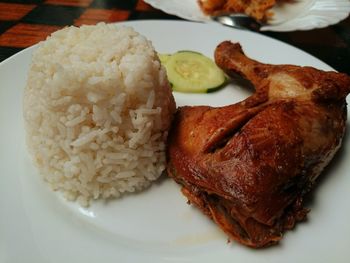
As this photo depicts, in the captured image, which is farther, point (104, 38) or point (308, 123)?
point (104, 38)

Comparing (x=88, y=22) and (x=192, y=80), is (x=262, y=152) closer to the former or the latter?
(x=192, y=80)

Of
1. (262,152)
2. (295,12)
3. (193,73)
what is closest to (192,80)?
(193,73)

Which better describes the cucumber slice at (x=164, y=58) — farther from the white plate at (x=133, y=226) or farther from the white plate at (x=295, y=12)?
the white plate at (x=133, y=226)

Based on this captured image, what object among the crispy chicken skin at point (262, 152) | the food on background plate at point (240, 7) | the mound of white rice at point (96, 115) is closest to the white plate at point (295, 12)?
the food on background plate at point (240, 7)

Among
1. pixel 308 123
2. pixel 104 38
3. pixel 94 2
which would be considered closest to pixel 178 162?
pixel 308 123

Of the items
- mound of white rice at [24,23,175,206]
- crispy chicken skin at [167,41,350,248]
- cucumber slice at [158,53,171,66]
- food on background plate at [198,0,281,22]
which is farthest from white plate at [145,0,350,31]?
mound of white rice at [24,23,175,206]

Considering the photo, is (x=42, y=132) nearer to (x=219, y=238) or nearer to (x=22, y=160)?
(x=22, y=160)
